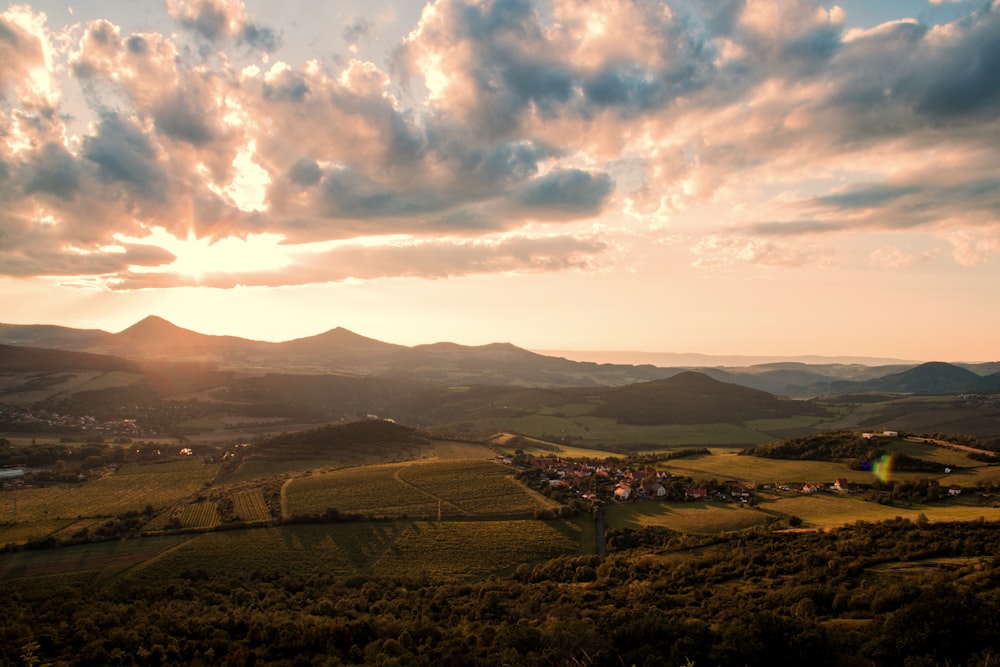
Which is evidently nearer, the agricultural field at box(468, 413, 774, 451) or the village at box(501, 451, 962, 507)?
the village at box(501, 451, 962, 507)

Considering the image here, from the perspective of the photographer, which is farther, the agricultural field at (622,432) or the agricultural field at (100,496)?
the agricultural field at (622,432)

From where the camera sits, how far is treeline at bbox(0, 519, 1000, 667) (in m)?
24.8

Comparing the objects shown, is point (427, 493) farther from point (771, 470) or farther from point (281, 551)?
point (771, 470)

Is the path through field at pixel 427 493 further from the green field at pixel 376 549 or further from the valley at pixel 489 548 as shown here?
the green field at pixel 376 549

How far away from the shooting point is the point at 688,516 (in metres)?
66.7

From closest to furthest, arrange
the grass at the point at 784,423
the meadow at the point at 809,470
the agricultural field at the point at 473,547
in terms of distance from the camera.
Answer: the agricultural field at the point at 473,547, the meadow at the point at 809,470, the grass at the point at 784,423

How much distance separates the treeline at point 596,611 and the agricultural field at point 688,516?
7348 millimetres

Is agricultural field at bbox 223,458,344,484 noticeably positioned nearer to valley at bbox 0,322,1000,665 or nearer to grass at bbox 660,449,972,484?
valley at bbox 0,322,1000,665

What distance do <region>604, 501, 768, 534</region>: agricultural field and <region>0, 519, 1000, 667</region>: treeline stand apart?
7.35 metres

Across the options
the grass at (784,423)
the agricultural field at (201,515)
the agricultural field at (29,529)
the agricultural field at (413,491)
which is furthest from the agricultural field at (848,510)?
the grass at (784,423)

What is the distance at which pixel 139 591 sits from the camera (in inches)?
1718

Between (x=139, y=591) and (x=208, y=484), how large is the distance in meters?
54.5

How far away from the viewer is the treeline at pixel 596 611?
81.5 feet

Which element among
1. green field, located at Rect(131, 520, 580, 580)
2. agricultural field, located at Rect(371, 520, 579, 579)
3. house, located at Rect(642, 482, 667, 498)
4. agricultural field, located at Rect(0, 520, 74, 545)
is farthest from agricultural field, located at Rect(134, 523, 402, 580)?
house, located at Rect(642, 482, 667, 498)
